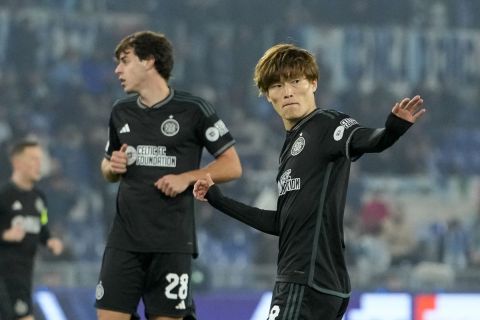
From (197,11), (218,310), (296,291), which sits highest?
(197,11)

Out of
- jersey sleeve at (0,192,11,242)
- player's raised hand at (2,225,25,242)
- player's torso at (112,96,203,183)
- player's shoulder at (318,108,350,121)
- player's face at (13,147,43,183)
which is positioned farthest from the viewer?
player's face at (13,147,43,183)

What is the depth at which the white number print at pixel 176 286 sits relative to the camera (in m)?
5.36

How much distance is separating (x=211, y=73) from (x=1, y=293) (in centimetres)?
856

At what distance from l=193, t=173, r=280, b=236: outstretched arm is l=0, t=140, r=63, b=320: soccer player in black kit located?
14.5ft

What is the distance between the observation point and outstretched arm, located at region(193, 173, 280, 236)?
4195mm

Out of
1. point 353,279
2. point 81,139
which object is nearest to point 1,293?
point 353,279

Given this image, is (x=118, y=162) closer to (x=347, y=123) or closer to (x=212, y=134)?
(x=212, y=134)

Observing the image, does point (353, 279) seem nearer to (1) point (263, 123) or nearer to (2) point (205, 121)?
(1) point (263, 123)

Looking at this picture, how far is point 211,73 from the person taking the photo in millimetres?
16531

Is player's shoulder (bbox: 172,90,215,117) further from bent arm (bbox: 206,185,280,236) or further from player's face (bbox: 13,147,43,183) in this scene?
player's face (bbox: 13,147,43,183)

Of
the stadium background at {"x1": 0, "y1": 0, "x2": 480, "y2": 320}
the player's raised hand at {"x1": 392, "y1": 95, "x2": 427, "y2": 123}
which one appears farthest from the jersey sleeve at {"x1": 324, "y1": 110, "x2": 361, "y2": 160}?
the stadium background at {"x1": 0, "y1": 0, "x2": 480, "y2": 320}

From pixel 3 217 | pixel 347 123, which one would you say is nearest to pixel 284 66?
pixel 347 123

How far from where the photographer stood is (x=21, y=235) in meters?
8.40

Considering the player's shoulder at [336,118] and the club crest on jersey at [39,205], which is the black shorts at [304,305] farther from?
the club crest on jersey at [39,205]
